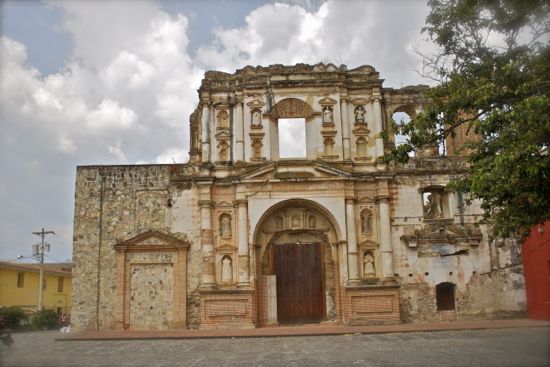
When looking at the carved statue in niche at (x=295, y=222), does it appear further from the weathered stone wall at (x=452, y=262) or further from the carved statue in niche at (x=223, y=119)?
the carved statue in niche at (x=223, y=119)

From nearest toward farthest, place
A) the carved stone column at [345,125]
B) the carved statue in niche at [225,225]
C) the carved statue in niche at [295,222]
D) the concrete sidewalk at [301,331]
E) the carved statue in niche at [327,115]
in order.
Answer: the concrete sidewalk at [301,331]
the carved statue in niche at [225,225]
the carved statue in niche at [295,222]
the carved stone column at [345,125]
the carved statue in niche at [327,115]

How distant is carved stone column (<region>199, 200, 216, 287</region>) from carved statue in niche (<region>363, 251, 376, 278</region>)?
18.3 ft

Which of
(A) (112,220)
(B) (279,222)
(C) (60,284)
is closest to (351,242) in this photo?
(B) (279,222)

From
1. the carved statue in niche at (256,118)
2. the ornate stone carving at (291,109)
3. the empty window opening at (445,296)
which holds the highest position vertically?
the ornate stone carving at (291,109)

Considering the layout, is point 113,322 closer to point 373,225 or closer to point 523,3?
point 373,225

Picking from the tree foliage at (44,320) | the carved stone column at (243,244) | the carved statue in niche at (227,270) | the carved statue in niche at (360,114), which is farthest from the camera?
the tree foliage at (44,320)

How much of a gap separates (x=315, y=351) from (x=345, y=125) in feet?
34.5

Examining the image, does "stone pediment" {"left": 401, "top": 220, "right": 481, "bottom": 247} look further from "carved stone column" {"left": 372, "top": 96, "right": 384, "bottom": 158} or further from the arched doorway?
"carved stone column" {"left": 372, "top": 96, "right": 384, "bottom": 158}

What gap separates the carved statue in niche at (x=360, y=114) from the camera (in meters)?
22.5

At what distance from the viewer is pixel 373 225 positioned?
21578mm

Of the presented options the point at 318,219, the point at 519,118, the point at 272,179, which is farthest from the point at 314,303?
the point at 519,118

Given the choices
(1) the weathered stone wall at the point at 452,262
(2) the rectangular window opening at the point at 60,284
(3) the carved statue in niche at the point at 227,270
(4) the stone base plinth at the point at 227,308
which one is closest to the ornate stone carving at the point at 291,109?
(1) the weathered stone wall at the point at 452,262

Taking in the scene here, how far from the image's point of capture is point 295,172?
2167cm

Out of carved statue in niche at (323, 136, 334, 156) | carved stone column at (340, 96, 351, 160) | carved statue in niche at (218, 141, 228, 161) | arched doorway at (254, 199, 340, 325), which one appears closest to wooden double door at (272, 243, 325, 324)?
arched doorway at (254, 199, 340, 325)
